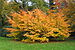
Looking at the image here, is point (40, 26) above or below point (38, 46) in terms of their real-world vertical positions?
above

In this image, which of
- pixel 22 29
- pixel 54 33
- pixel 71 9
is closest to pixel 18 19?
pixel 22 29

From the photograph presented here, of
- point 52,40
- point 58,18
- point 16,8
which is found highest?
point 16,8

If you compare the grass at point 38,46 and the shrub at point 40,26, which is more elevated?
the shrub at point 40,26

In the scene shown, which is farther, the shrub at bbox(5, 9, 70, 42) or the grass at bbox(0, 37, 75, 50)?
the shrub at bbox(5, 9, 70, 42)

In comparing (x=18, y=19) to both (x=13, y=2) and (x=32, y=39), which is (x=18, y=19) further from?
(x=13, y=2)

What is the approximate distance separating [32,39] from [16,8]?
17.2 feet

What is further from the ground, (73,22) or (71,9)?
(71,9)

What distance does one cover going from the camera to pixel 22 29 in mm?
11969

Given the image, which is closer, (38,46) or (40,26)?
(38,46)

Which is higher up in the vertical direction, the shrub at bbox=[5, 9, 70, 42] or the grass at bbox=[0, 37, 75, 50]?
the shrub at bbox=[5, 9, 70, 42]

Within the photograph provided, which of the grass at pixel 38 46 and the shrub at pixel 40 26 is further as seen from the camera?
the shrub at pixel 40 26

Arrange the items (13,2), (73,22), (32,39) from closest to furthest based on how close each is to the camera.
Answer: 1. (32,39)
2. (73,22)
3. (13,2)

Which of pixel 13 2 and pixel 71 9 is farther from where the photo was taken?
pixel 13 2

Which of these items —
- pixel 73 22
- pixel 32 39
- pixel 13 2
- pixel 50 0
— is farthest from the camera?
pixel 50 0
